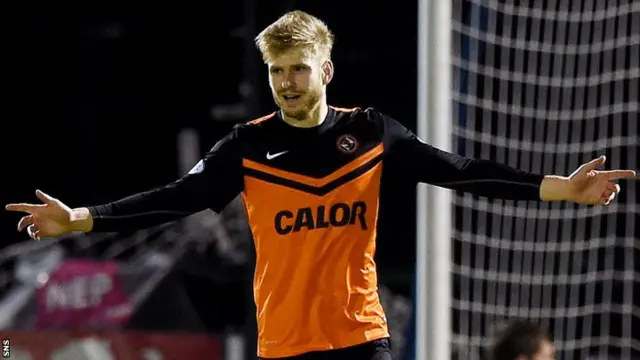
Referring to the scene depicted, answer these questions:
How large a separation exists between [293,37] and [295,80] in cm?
14

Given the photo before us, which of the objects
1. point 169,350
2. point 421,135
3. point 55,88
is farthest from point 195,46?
point 421,135

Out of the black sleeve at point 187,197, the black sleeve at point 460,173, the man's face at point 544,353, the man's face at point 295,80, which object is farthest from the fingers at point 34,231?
the man's face at point 544,353

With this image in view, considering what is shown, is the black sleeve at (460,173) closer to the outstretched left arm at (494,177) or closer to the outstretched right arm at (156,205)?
the outstretched left arm at (494,177)

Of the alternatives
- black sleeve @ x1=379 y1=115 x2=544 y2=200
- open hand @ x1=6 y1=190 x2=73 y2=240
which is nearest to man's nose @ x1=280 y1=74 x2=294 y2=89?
black sleeve @ x1=379 y1=115 x2=544 y2=200

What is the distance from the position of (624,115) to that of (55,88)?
19.7 feet

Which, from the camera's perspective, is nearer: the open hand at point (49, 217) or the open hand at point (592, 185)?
the open hand at point (49, 217)

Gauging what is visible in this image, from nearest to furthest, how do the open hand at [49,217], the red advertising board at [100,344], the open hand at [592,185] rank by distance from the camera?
the open hand at [49,217] → the open hand at [592,185] → the red advertising board at [100,344]

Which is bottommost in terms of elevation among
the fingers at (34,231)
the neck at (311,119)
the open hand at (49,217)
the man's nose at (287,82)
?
the fingers at (34,231)

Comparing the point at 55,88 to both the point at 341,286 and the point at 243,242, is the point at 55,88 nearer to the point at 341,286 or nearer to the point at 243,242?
the point at 243,242

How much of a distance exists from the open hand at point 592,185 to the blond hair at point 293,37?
90cm

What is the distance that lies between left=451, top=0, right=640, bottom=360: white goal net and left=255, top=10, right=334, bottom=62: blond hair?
7.33 feet

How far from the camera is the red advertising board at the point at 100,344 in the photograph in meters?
8.87

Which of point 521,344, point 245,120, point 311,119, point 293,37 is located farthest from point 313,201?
point 245,120

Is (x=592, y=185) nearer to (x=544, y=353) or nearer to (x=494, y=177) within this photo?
(x=494, y=177)
